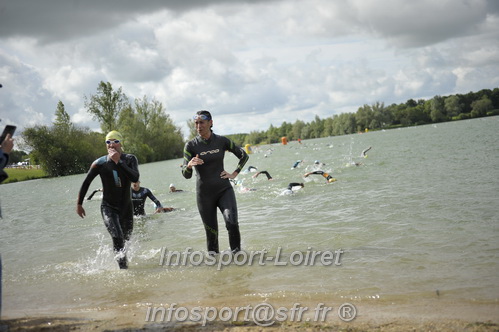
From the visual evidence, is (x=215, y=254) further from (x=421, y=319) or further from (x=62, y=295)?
(x=421, y=319)

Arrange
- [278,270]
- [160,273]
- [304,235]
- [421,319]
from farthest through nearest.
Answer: [304,235]
[160,273]
[278,270]
[421,319]

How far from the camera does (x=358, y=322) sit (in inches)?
151

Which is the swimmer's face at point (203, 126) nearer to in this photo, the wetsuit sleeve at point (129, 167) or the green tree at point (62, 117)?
the wetsuit sleeve at point (129, 167)

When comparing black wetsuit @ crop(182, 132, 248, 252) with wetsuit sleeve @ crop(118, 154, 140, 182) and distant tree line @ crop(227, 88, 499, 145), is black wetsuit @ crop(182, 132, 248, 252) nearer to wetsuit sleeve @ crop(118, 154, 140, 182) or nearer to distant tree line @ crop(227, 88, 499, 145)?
wetsuit sleeve @ crop(118, 154, 140, 182)

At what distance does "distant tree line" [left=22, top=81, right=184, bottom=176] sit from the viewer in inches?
2488

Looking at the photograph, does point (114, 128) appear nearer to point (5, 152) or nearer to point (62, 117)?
point (62, 117)

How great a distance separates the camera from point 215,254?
21.9 feet

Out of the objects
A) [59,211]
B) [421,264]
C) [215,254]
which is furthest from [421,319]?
[59,211]

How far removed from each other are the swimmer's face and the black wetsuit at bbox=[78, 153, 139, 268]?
110 cm

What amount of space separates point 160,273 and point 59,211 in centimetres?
1228

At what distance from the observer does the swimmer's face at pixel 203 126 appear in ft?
20.0

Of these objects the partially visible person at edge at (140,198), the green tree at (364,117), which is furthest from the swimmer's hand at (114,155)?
the green tree at (364,117)

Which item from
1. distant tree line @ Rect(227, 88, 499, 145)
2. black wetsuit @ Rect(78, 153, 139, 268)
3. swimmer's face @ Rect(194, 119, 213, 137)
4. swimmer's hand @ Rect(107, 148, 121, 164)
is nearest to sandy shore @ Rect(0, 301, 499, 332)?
black wetsuit @ Rect(78, 153, 139, 268)

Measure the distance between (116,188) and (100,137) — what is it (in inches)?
2790
